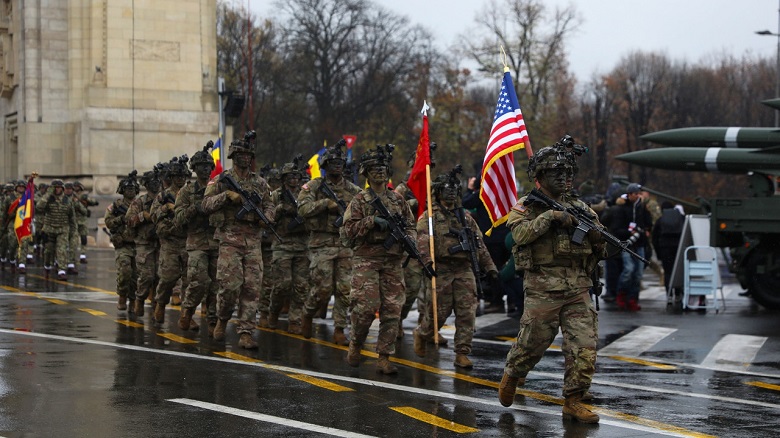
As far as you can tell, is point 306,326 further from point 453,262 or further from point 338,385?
point 338,385

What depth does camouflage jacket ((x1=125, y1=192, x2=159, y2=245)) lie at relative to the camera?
16.2 m

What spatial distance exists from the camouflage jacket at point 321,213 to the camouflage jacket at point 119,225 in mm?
3703

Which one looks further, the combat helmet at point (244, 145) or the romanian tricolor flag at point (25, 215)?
the romanian tricolor flag at point (25, 215)

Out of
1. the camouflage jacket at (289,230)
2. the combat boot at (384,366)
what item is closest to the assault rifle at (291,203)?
the camouflage jacket at (289,230)

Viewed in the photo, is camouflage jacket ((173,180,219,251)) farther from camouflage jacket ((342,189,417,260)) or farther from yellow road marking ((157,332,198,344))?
camouflage jacket ((342,189,417,260))

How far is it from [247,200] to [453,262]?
252cm

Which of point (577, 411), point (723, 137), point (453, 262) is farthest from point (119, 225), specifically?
point (723, 137)

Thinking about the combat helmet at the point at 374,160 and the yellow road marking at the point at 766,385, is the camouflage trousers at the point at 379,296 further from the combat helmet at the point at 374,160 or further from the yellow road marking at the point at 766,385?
the yellow road marking at the point at 766,385

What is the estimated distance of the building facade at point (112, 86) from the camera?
36562 mm

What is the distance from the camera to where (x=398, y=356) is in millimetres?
12812

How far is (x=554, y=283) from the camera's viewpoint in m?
9.12

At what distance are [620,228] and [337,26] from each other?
4350 centimetres

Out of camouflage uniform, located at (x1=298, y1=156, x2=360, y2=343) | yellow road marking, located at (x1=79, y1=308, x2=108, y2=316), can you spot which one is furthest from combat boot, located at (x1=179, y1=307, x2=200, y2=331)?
yellow road marking, located at (x1=79, y1=308, x2=108, y2=316)

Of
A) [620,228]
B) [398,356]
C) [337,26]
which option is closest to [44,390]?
[398,356]
